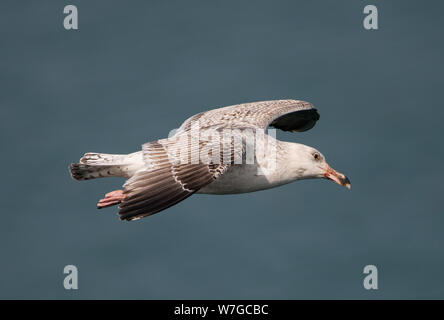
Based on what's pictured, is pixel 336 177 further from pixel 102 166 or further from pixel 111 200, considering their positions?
pixel 102 166

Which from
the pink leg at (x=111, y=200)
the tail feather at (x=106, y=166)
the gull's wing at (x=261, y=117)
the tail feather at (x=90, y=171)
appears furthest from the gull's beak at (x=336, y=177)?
the tail feather at (x=90, y=171)

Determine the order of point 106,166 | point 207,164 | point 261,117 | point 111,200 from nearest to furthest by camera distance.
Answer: point 207,164 < point 106,166 < point 111,200 < point 261,117

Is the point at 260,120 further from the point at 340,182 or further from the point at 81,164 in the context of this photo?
the point at 81,164

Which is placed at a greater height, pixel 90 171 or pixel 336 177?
pixel 90 171

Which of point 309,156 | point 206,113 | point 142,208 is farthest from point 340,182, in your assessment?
point 142,208

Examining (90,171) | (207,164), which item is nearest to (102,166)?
(90,171)
